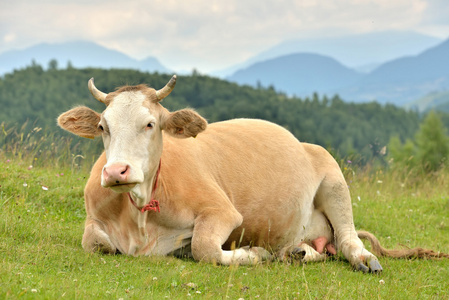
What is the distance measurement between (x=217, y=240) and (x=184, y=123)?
1379mm

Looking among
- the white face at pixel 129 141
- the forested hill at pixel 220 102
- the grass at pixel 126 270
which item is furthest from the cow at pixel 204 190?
the forested hill at pixel 220 102

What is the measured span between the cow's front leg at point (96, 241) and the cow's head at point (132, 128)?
90 cm

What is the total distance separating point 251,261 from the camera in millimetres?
6465

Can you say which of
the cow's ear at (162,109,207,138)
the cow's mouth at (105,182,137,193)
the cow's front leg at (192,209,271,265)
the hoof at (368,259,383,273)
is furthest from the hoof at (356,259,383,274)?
the cow's mouth at (105,182,137,193)

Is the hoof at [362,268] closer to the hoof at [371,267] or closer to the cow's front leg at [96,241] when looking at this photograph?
the hoof at [371,267]

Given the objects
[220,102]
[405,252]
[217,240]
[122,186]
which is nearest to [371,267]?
[405,252]

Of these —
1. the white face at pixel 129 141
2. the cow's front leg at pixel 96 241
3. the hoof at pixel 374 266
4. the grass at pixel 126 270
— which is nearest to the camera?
the grass at pixel 126 270

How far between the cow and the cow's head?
0.01 meters

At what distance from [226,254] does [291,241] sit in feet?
5.58

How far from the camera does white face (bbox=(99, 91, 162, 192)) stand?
17.2 feet

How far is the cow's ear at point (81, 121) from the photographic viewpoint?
6.15 m

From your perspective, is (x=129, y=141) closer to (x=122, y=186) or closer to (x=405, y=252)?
(x=122, y=186)

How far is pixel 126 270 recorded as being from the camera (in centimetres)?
556

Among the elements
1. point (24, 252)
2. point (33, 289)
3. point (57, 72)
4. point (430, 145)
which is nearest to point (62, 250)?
point (24, 252)
